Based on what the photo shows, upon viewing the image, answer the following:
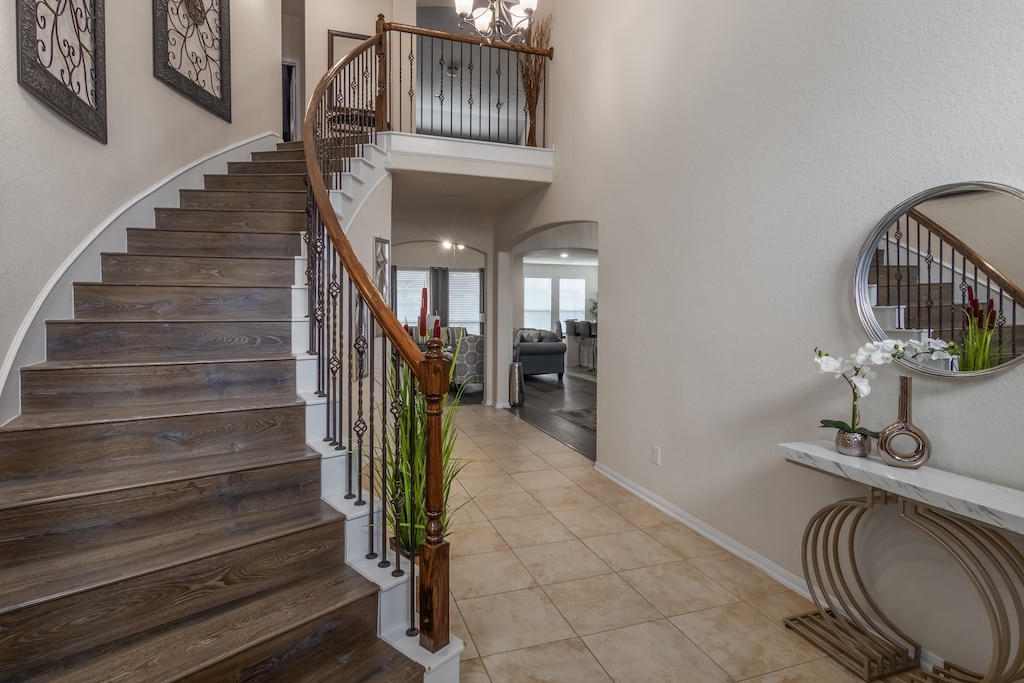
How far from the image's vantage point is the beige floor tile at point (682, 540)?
2975 mm

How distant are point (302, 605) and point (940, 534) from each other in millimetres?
2169

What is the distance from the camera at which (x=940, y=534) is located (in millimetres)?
1791

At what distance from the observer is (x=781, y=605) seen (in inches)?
95.8

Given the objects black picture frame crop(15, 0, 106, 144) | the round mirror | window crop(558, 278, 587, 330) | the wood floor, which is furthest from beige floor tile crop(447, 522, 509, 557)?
window crop(558, 278, 587, 330)

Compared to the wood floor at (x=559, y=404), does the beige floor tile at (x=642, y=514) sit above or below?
below

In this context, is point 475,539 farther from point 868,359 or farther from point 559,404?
point 559,404

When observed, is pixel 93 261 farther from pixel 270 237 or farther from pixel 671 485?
pixel 671 485

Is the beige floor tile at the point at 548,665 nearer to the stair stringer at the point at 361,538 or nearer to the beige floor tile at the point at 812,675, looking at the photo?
the stair stringer at the point at 361,538

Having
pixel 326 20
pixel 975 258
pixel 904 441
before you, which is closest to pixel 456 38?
pixel 326 20

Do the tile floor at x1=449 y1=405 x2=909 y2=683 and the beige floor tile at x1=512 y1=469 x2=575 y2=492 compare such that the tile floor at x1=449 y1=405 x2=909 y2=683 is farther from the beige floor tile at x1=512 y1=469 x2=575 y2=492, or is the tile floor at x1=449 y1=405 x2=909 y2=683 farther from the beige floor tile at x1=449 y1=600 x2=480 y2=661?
the beige floor tile at x1=512 y1=469 x2=575 y2=492

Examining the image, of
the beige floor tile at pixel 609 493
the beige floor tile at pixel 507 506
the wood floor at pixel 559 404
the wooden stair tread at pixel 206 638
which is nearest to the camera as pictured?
the wooden stair tread at pixel 206 638

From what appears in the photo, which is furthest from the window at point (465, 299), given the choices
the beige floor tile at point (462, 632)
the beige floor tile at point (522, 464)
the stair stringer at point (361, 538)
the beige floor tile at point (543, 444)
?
the beige floor tile at point (462, 632)

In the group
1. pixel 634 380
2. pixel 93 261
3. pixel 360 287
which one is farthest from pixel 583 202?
pixel 93 261

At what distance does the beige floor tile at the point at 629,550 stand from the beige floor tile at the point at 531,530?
20 centimetres
